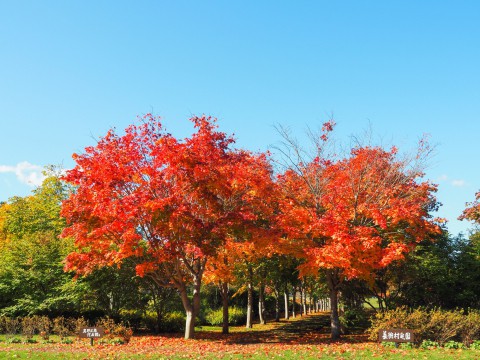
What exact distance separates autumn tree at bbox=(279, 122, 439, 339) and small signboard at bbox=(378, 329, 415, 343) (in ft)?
8.55

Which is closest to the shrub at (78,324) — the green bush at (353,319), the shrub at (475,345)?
the green bush at (353,319)

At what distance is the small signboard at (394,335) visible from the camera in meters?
13.6

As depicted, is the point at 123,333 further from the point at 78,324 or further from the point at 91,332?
the point at 91,332

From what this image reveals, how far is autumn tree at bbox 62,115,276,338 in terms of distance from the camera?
14.7 metres

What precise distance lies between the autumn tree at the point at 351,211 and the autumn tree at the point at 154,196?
301 centimetres

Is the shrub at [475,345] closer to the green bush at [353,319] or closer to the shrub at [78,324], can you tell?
the green bush at [353,319]

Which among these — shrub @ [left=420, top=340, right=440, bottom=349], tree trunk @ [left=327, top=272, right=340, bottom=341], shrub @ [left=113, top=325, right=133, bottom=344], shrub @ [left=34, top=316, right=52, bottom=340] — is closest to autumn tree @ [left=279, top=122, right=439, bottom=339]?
tree trunk @ [left=327, top=272, right=340, bottom=341]

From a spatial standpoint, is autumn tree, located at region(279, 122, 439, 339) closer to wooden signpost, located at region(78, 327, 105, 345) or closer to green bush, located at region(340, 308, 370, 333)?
green bush, located at region(340, 308, 370, 333)

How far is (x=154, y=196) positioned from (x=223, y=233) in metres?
2.90

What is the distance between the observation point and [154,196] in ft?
51.2

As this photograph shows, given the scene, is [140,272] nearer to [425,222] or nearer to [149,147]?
[149,147]

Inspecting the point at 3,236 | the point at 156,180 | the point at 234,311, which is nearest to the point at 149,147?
the point at 156,180

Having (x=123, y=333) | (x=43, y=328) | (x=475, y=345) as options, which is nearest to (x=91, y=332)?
(x=123, y=333)

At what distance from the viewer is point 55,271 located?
21656 mm
